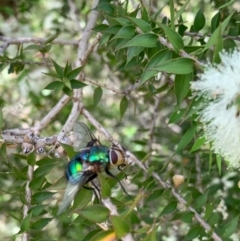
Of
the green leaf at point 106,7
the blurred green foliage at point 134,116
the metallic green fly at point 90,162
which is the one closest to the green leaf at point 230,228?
the blurred green foliage at point 134,116

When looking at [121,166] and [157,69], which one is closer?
[157,69]

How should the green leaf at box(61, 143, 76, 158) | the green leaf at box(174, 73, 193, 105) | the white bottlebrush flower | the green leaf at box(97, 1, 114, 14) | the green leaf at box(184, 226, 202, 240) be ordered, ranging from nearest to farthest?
the white bottlebrush flower, the green leaf at box(174, 73, 193, 105), the green leaf at box(61, 143, 76, 158), the green leaf at box(184, 226, 202, 240), the green leaf at box(97, 1, 114, 14)

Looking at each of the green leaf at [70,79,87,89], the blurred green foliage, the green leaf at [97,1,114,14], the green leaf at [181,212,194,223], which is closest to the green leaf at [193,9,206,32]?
the blurred green foliage

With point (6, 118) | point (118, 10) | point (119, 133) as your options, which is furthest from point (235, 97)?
point (119, 133)

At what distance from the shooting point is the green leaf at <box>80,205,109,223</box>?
89 cm

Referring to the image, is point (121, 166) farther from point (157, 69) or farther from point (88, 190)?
point (157, 69)

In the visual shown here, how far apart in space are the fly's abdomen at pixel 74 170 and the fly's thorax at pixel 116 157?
0.06m

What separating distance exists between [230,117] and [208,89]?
6 cm

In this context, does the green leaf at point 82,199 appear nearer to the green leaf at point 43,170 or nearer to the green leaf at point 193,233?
the green leaf at point 43,170

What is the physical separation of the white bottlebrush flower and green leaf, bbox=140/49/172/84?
6 cm

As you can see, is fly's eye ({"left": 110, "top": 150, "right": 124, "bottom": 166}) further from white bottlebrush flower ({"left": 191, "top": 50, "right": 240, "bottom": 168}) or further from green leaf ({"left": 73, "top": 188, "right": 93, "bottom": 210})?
white bottlebrush flower ({"left": 191, "top": 50, "right": 240, "bottom": 168})

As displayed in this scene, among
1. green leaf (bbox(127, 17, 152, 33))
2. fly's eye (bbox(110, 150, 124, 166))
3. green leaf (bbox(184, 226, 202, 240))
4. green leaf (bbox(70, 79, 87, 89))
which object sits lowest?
green leaf (bbox(184, 226, 202, 240))

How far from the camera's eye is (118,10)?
1.14m

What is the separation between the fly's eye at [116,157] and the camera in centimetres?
105
